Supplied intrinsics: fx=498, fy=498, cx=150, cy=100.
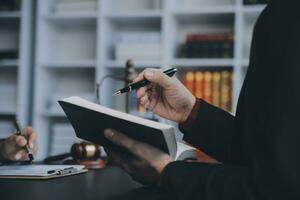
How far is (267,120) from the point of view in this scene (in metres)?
0.84

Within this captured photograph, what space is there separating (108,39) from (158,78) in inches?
95.6

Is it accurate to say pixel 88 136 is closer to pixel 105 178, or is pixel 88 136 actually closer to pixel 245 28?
pixel 105 178

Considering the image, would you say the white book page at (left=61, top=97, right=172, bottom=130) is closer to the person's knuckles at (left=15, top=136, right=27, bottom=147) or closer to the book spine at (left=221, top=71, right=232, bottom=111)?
the person's knuckles at (left=15, top=136, right=27, bottom=147)

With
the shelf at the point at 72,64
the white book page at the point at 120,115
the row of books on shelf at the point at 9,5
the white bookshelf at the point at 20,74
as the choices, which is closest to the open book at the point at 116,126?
the white book page at the point at 120,115

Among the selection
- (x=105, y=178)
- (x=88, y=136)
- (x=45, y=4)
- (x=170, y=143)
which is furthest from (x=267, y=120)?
(x=45, y=4)

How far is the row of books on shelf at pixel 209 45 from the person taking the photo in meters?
3.33

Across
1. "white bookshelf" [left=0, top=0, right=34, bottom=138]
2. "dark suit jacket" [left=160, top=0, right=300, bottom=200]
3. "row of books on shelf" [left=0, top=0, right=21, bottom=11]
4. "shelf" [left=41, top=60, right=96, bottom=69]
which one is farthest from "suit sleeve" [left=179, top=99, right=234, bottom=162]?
"row of books on shelf" [left=0, top=0, right=21, bottom=11]

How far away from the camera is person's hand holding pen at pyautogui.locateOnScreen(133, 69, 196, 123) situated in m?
1.31

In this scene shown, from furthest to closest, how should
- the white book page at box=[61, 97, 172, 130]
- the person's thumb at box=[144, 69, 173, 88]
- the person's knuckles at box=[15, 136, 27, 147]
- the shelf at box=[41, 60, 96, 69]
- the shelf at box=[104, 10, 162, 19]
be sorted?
the shelf at box=[41, 60, 96, 69] < the shelf at box=[104, 10, 162, 19] < the person's knuckles at box=[15, 136, 27, 147] < the person's thumb at box=[144, 69, 173, 88] < the white book page at box=[61, 97, 172, 130]

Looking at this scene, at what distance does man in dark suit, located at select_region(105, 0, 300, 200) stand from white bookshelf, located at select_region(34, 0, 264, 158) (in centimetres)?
234

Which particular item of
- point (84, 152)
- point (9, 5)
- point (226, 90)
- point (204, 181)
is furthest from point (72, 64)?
point (204, 181)

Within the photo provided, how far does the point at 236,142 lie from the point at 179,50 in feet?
8.46

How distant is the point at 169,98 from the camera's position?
1339 mm

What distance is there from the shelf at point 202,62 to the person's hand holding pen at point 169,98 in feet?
6.51
